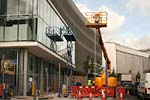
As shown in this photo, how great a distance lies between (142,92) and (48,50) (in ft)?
38.4

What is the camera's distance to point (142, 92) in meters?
33.2

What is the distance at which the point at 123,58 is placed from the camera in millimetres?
188125

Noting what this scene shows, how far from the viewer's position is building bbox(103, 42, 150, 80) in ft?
587

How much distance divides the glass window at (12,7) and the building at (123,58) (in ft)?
464

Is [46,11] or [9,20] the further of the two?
[46,11]

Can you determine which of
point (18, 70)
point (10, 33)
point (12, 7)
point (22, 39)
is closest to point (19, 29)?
point (10, 33)

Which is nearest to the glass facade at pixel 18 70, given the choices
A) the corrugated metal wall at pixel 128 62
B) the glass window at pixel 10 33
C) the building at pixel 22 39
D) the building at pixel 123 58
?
the building at pixel 22 39

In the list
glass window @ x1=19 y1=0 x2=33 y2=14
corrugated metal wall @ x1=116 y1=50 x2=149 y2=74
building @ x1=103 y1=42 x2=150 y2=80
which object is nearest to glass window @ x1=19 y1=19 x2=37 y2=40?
glass window @ x1=19 y1=0 x2=33 y2=14

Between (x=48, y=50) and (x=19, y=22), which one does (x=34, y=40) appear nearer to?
(x=19, y=22)

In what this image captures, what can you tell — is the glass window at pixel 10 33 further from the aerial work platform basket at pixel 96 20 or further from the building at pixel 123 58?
the building at pixel 123 58

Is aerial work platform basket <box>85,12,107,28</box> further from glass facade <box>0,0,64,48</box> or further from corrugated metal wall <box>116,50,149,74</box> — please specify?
corrugated metal wall <box>116,50,149,74</box>

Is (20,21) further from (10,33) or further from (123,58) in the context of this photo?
(123,58)

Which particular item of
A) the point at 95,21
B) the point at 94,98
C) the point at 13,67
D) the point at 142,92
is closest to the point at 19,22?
the point at 13,67

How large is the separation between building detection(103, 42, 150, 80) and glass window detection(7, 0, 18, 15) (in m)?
141
